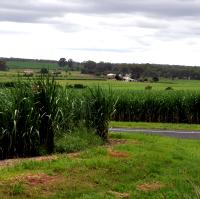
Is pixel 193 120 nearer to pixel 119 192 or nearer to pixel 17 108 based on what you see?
pixel 17 108

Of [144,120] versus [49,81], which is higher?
[49,81]

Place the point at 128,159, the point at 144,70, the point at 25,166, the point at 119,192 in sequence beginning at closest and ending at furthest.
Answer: the point at 119,192, the point at 25,166, the point at 128,159, the point at 144,70

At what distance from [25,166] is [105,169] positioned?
181 cm

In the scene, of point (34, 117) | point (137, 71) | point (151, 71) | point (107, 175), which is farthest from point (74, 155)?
point (151, 71)

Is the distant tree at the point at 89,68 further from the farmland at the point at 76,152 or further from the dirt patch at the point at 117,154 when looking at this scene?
the dirt patch at the point at 117,154

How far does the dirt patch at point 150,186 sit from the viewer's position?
37.9 feet

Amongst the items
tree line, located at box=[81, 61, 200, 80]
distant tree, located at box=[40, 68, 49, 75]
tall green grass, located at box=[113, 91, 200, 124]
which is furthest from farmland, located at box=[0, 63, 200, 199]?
tree line, located at box=[81, 61, 200, 80]

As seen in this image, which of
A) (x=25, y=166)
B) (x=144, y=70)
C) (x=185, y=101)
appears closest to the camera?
(x=25, y=166)

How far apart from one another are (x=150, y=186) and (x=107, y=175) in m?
1.00

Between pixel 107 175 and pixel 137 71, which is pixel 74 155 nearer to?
pixel 107 175

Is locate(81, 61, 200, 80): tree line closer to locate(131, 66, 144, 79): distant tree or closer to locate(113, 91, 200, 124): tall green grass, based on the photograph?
locate(131, 66, 144, 79): distant tree

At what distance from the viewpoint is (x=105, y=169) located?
12695mm

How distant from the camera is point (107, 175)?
40.4ft

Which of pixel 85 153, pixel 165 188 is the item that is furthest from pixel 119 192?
pixel 85 153
